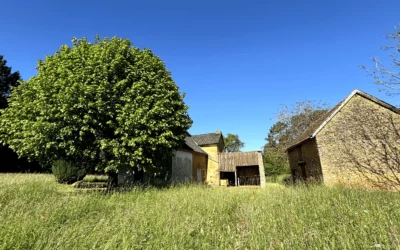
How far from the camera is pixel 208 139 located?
117 ft

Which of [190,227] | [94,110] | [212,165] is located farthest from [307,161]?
[94,110]

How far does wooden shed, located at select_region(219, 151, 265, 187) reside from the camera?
2942cm

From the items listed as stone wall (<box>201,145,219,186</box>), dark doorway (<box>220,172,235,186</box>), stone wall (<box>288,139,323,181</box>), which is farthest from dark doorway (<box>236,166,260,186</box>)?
stone wall (<box>288,139,323,181</box>)

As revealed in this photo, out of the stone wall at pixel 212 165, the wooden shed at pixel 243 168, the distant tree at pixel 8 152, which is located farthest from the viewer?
the stone wall at pixel 212 165

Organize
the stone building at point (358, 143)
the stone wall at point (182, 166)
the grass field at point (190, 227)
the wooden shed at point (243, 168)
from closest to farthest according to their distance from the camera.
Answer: the grass field at point (190, 227), the stone building at point (358, 143), the stone wall at point (182, 166), the wooden shed at point (243, 168)

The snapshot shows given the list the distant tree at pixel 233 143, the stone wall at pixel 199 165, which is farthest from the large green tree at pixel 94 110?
the distant tree at pixel 233 143

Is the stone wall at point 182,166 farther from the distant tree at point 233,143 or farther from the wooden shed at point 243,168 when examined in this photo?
the distant tree at point 233,143

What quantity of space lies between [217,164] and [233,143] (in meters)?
33.7

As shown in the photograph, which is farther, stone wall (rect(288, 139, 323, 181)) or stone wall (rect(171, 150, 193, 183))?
stone wall (rect(171, 150, 193, 183))

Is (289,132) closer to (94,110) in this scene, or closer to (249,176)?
(249,176)

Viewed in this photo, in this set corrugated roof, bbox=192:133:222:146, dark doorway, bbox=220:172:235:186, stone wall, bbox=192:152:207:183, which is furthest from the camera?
corrugated roof, bbox=192:133:222:146

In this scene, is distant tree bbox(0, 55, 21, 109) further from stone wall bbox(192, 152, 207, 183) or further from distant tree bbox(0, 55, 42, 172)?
stone wall bbox(192, 152, 207, 183)

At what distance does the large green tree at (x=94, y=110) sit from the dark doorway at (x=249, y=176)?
22352 mm

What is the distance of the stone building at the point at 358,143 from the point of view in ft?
49.3
